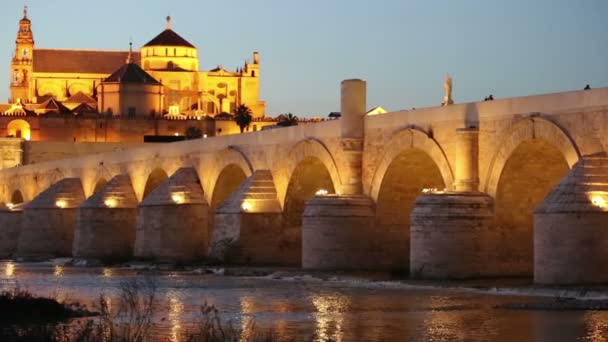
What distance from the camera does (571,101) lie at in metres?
29.0

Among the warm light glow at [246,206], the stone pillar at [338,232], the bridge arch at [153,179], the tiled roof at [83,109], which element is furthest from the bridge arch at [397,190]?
the tiled roof at [83,109]

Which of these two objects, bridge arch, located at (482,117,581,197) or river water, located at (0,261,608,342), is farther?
bridge arch, located at (482,117,581,197)

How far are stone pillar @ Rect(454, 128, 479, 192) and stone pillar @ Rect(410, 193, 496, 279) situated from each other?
115 cm

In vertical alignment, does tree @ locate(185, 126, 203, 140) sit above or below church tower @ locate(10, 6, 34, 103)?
below

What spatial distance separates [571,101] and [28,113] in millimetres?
90772

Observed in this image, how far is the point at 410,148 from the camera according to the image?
3544 cm

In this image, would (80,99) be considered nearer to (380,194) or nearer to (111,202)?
(111,202)

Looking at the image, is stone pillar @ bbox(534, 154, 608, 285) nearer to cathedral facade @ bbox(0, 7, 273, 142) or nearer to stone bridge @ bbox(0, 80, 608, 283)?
stone bridge @ bbox(0, 80, 608, 283)

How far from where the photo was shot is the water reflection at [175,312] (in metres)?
20.4

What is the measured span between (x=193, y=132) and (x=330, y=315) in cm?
8718

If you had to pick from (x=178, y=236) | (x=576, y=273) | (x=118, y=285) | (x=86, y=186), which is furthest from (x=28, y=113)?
(x=576, y=273)

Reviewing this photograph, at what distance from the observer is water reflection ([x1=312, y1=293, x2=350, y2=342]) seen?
67.1 ft

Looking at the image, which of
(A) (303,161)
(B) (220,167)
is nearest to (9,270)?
(B) (220,167)

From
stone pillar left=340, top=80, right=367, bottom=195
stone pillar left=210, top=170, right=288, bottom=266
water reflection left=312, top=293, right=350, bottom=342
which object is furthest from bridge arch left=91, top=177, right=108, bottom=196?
water reflection left=312, top=293, right=350, bottom=342
